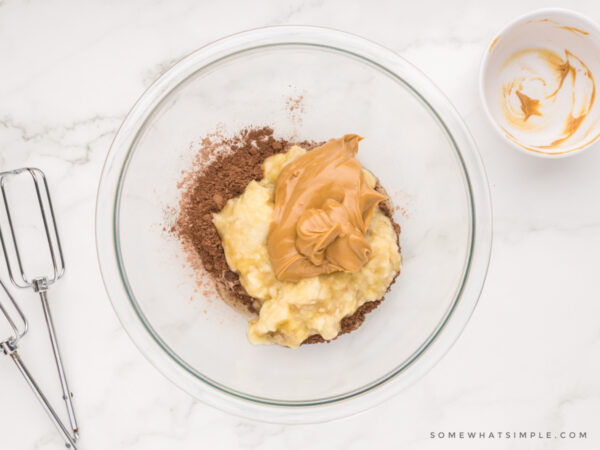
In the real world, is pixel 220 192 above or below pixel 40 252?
above

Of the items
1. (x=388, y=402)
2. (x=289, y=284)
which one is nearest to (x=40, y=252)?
(x=289, y=284)

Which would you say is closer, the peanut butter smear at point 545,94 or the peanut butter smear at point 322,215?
the peanut butter smear at point 322,215

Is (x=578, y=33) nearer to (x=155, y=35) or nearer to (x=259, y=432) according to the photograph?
(x=155, y=35)

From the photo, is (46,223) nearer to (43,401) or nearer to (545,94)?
(43,401)

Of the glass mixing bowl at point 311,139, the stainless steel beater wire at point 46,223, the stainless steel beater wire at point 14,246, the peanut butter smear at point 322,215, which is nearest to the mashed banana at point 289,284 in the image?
the peanut butter smear at point 322,215

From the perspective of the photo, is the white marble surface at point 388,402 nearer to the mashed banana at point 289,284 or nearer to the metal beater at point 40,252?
the metal beater at point 40,252

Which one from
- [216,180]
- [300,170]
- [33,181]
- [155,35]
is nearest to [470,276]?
[300,170]
